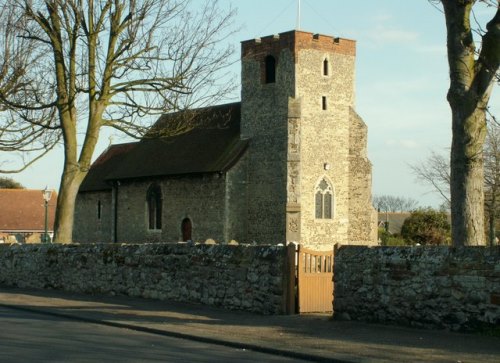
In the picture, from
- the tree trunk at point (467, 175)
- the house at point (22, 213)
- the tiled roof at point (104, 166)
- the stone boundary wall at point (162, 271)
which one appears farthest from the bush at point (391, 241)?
the tree trunk at point (467, 175)

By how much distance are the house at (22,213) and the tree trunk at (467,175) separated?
57573mm

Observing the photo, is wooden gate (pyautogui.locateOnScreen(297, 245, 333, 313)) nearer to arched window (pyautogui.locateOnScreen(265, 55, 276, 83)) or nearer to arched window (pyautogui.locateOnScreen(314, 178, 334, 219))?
arched window (pyautogui.locateOnScreen(314, 178, 334, 219))

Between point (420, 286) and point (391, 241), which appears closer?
point (420, 286)

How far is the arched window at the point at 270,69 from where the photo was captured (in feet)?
142

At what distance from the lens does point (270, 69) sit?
143ft

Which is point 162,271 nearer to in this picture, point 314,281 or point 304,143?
point 314,281

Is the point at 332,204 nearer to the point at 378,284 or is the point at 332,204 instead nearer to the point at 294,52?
the point at 294,52

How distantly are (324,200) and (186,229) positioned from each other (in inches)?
329

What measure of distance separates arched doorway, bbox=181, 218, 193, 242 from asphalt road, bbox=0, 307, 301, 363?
2949 cm

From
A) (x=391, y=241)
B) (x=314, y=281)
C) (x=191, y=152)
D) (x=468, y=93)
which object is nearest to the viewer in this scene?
(x=468, y=93)

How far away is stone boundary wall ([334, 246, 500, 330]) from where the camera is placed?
13180 mm

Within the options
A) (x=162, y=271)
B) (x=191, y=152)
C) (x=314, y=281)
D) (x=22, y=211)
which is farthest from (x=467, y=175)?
(x=22, y=211)

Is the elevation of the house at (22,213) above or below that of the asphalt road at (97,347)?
above

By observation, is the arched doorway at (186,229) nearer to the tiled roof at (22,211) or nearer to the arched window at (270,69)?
the arched window at (270,69)
